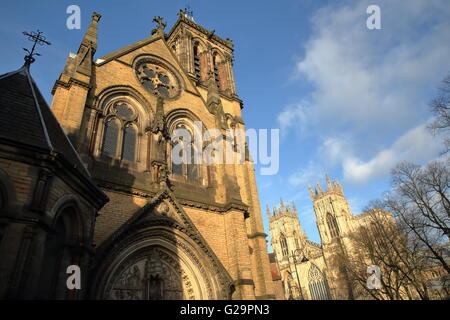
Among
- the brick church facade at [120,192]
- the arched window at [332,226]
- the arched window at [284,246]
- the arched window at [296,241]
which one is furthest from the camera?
the arched window at [284,246]

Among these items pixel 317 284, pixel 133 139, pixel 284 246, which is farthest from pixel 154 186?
pixel 284 246

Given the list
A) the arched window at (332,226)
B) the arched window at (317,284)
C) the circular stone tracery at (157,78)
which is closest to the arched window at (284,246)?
the arched window at (317,284)

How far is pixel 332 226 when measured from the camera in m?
72.4

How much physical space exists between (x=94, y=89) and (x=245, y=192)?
9.01 meters

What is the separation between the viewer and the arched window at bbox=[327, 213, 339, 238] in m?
70.5

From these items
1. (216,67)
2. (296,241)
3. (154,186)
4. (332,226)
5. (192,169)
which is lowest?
(154,186)

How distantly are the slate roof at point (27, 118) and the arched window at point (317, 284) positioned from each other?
67259 millimetres

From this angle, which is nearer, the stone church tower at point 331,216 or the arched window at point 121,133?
the arched window at point 121,133

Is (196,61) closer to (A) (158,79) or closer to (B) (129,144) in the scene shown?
(A) (158,79)

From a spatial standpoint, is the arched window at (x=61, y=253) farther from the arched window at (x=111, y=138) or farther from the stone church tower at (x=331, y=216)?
the stone church tower at (x=331, y=216)

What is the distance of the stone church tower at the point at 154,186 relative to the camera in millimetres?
9656

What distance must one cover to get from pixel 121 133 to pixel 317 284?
65574 mm

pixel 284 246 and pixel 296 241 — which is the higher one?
pixel 296 241
